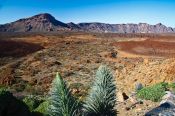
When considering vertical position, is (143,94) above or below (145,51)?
above

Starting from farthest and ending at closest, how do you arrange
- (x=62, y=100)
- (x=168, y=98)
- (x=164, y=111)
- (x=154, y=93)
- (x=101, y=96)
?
(x=154, y=93) → (x=168, y=98) → (x=164, y=111) → (x=101, y=96) → (x=62, y=100)

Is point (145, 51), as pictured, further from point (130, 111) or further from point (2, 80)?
point (130, 111)

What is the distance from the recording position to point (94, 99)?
5.29 m

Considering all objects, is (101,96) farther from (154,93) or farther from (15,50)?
(15,50)

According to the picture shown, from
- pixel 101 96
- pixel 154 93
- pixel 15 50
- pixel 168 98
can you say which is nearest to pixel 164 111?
pixel 168 98

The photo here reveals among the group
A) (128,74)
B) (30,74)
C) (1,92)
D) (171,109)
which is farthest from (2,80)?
(1,92)

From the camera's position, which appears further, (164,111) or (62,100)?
(164,111)

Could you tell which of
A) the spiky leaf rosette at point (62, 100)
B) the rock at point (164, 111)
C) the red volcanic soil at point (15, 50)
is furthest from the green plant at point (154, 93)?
the red volcanic soil at point (15, 50)

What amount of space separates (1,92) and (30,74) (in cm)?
2275

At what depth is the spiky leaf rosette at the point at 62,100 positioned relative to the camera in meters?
4.68

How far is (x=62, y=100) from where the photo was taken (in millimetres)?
4711

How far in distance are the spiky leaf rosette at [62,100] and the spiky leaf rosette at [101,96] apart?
51 centimetres

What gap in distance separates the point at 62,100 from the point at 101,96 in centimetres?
77

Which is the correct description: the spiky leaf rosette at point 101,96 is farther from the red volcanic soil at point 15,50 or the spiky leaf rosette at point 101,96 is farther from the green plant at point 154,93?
the red volcanic soil at point 15,50
